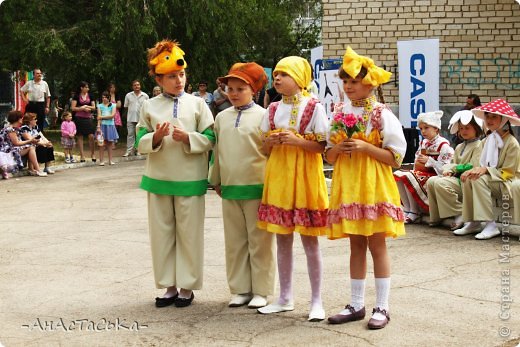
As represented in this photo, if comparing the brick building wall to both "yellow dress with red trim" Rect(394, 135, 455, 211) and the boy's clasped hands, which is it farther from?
the boy's clasped hands

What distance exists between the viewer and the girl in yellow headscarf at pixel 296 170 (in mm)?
5746

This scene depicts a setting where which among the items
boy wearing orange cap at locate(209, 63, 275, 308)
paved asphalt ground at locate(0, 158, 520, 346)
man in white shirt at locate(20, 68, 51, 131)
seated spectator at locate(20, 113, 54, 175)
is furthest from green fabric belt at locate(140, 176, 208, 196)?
man in white shirt at locate(20, 68, 51, 131)

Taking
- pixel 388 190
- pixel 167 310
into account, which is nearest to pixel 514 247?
pixel 388 190

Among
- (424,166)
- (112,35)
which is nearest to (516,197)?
(424,166)

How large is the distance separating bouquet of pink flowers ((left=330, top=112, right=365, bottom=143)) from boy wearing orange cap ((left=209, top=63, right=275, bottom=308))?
0.67 metres

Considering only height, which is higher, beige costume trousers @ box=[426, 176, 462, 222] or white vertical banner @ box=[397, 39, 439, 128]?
white vertical banner @ box=[397, 39, 439, 128]

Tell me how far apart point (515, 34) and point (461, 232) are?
21.5 feet

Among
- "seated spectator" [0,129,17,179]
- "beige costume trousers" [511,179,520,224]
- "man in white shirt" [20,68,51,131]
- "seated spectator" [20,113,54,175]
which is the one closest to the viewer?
"beige costume trousers" [511,179,520,224]

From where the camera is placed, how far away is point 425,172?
388 inches

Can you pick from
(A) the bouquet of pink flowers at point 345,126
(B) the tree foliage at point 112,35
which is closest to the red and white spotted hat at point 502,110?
(A) the bouquet of pink flowers at point 345,126

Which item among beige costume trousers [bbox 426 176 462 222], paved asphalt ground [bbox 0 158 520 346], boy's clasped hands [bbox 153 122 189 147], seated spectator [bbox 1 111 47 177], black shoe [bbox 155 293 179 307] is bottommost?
paved asphalt ground [bbox 0 158 520 346]

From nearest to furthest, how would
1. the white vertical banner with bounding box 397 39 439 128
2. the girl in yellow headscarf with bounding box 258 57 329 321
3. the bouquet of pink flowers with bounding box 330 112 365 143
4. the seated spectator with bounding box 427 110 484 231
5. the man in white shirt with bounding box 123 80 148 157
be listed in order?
the bouquet of pink flowers with bounding box 330 112 365 143 < the girl in yellow headscarf with bounding box 258 57 329 321 < the seated spectator with bounding box 427 110 484 231 < the white vertical banner with bounding box 397 39 439 128 < the man in white shirt with bounding box 123 80 148 157

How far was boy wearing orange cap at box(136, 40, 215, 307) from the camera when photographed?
6141mm

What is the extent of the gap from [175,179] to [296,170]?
94 centimetres
